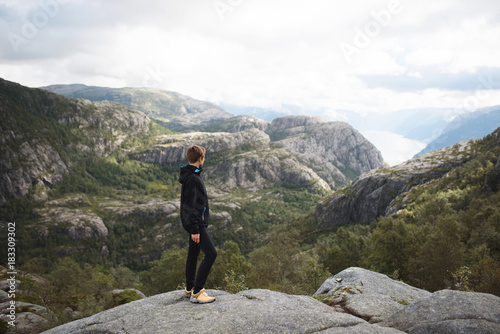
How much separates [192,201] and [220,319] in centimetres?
539

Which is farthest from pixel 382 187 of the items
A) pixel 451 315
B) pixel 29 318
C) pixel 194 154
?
pixel 29 318

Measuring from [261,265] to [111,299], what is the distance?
96.5ft

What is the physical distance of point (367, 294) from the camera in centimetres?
1627

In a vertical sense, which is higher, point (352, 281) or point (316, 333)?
point (316, 333)

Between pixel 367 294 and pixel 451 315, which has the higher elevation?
pixel 451 315

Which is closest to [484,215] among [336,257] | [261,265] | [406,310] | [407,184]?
[336,257]

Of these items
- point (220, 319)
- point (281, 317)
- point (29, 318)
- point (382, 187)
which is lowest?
point (29, 318)

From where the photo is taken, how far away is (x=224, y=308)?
11.0m

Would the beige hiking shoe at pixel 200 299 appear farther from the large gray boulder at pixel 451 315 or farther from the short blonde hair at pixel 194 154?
the large gray boulder at pixel 451 315

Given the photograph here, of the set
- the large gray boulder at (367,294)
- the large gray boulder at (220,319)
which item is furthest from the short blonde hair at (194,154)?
the large gray boulder at (367,294)

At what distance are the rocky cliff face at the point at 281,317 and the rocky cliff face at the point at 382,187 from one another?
5209 inches

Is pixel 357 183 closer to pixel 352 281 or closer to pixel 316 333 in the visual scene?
pixel 352 281

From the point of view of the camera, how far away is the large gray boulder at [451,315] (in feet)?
29.2

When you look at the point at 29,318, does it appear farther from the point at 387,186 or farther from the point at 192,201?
the point at 387,186
